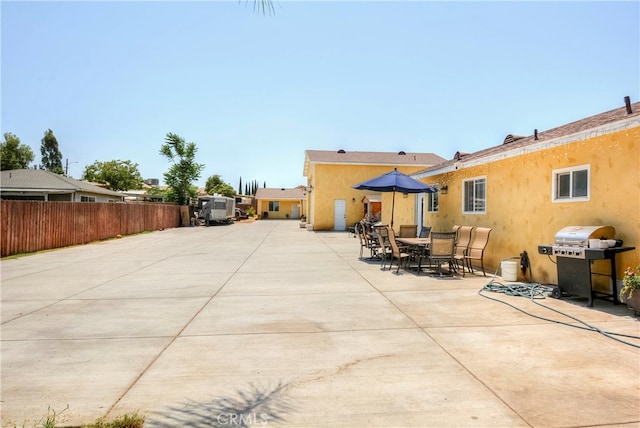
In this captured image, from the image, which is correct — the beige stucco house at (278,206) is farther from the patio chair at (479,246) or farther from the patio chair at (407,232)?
the patio chair at (479,246)

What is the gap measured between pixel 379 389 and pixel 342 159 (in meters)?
28.0

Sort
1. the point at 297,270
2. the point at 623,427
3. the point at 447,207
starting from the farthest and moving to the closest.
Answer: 1. the point at 447,207
2. the point at 297,270
3. the point at 623,427

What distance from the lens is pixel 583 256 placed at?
20.4 ft

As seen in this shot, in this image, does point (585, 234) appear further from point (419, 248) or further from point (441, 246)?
point (419, 248)

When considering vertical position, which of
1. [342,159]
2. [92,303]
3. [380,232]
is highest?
[342,159]

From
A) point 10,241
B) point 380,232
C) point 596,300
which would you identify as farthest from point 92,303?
Answer: point 10,241

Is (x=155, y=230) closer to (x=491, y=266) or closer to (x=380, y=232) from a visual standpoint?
(x=380, y=232)

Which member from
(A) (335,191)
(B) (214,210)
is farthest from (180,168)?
(A) (335,191)

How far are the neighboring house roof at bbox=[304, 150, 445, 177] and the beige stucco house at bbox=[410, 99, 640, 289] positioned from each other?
18.7 m

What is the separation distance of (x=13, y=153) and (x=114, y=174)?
12.3 meters

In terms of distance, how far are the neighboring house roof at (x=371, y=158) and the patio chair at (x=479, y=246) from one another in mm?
20561

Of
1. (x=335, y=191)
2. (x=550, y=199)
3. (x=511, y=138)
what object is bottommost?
(x=550, y=199)

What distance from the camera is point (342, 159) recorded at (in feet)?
101

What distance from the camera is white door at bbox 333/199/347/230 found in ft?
100
